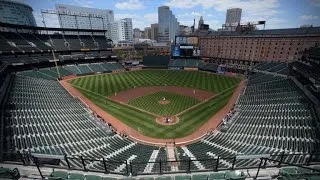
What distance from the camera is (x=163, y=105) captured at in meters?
40.7

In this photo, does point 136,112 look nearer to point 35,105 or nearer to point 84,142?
point 84,142

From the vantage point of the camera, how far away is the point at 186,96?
46.3 meters

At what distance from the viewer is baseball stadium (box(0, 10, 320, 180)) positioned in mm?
10695

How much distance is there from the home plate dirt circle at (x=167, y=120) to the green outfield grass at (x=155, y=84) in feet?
2.88

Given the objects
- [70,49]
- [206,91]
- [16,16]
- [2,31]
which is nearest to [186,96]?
[206,91]

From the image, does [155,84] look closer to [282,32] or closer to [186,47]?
[186,47]

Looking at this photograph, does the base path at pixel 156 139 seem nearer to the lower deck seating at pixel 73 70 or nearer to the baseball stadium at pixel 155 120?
the baseball stadium at pixel 155 120

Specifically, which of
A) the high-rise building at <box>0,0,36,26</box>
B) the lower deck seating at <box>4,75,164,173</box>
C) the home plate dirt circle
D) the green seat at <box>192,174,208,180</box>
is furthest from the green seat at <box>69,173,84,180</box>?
the high-rise building at <box>0,0,36,26</box>

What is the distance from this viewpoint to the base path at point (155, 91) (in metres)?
45.5

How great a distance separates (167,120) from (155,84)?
26.7m

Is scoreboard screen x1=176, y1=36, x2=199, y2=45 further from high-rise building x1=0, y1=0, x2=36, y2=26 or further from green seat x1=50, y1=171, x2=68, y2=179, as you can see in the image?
high-rise building x1=0, y1=0, x2=36, y2=26

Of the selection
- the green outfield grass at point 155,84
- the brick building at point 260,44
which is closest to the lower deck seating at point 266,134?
the green outfield grass at point 155,84

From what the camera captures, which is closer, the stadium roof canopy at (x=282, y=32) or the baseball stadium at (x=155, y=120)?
the baseball stadium at (x=155, y=120)

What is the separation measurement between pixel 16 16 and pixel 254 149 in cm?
19081
